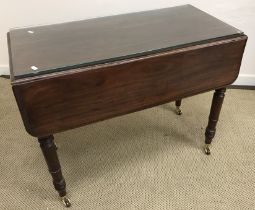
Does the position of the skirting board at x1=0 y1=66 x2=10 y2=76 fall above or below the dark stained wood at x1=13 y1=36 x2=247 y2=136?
below

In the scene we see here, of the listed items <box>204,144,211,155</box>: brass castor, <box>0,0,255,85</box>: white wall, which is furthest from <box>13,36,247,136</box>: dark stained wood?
<box>0,0,255,85</box>: white wall

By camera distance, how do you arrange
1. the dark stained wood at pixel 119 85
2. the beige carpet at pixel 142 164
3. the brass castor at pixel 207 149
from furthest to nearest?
the brass castor at pixel 207 149, the beige carpet at pixel 142 164, the dark stained wood at pixel 119 85

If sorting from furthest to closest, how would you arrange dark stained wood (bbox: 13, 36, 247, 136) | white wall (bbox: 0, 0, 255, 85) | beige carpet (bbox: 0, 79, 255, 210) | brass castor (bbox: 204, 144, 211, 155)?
white wall (bbox: 0, 0, 255, 85)
brass castor (bbox: 204, 144, 211, 155)
beige carpet (bbox: 0, 79, 255, 210)
dark stained wood (bbox: 13, 36, 247, 136)

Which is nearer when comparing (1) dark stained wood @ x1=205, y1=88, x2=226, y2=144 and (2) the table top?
(2) the table top

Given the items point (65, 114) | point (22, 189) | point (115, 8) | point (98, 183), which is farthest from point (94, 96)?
point (115, 8)

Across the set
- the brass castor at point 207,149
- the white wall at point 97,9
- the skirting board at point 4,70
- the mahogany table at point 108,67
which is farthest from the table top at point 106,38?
the skirting board at point 4,70

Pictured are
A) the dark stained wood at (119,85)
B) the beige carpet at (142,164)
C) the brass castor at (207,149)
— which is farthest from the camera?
the brass castor at (207,149)

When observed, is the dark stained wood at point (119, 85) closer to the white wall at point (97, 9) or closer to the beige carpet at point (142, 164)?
the beige carpet at point (142, 164)

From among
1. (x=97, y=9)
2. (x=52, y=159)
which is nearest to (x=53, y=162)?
(x=52, y=159)

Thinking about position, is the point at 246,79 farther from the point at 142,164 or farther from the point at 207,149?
the point at 142,164

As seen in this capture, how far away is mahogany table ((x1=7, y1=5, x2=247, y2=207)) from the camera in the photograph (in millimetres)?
938

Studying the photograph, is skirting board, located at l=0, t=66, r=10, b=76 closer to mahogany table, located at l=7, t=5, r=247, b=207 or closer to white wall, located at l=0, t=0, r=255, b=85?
white wall, located at l=0, t=0, r=255, b=85

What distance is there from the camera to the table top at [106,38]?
3.19ft

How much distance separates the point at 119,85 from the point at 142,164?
0.62m
